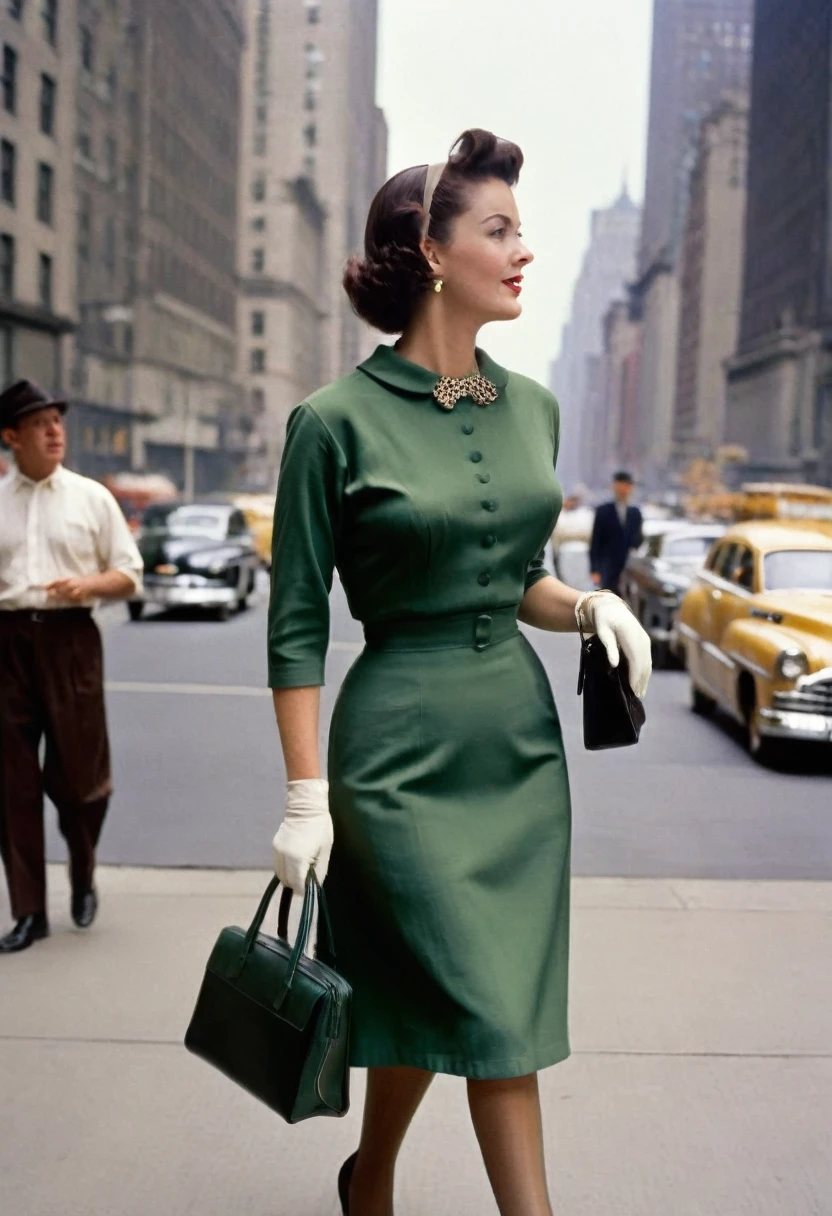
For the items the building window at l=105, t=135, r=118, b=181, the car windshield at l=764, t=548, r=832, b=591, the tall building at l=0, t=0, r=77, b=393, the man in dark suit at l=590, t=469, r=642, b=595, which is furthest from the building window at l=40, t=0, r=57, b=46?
the car windshield at l=764, t=548, r=832, b=591

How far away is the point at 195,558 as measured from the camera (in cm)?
2053

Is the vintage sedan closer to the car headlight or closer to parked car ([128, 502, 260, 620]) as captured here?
the car headlight

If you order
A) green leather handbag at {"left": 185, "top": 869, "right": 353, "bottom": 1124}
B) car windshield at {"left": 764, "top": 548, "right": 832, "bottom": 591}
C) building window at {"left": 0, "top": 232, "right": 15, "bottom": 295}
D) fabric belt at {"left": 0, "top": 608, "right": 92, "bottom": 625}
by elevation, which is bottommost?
green leather handbag at {"left": 185, "top": 869, "right": 353, "bottom": 1124}

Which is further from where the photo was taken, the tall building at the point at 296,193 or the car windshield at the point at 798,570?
the tall building at the point at 296,193

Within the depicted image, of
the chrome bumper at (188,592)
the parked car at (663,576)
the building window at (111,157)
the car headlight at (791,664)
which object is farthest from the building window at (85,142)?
the car headlight at (791,664)

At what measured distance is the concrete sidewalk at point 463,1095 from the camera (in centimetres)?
337

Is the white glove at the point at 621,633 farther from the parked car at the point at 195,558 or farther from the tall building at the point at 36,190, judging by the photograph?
the tall building at the point at 36,190

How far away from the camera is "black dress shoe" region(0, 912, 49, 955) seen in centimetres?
520

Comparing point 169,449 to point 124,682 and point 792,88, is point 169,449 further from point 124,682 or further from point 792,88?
point 124,682

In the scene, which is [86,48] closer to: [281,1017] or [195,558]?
[195,558]

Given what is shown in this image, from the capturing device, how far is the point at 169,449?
250 feet

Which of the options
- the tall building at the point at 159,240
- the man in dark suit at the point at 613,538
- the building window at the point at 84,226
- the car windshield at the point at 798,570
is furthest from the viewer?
the tall building at the point at 159,240

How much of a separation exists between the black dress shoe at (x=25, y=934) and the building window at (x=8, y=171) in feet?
134

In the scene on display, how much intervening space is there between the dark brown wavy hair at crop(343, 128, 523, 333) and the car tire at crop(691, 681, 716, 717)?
32.0ft
